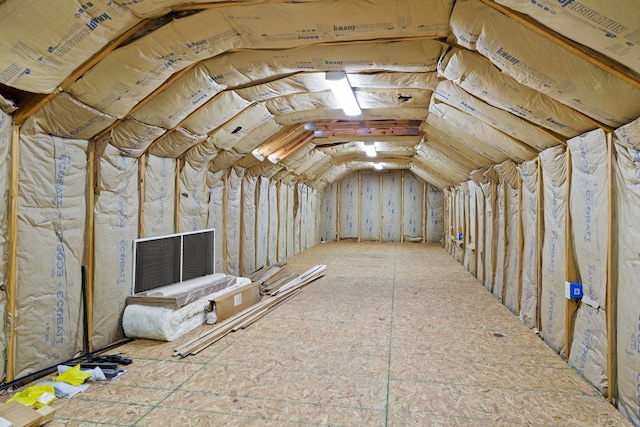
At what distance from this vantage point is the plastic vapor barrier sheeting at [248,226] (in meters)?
6.80

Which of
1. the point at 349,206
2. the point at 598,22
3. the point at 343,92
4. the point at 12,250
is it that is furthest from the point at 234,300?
the point at 349,206

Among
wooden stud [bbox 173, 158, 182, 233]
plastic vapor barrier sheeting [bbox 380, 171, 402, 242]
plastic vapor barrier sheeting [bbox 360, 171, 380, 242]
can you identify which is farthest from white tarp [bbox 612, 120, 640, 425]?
plastic vapor barrier sheeting [bbox 360, 171, 380, 242]

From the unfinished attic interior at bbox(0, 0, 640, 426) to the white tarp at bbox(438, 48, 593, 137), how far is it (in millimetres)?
15

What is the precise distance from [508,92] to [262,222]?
5.66 m

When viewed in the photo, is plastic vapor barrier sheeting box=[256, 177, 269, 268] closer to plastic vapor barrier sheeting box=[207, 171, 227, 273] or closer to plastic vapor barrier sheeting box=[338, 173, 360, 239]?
plastic vapor barrier sheeting box=[207, 171, 227, 273]

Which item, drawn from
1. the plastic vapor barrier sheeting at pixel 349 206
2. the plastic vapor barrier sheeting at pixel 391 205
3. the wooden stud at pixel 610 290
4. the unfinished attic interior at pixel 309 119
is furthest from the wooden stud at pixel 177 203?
the plastic vapor barrier sheeting at pixel 391 205

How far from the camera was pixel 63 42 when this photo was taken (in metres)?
2.22

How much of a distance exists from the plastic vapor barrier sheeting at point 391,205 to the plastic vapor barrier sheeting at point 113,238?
10.9 metres

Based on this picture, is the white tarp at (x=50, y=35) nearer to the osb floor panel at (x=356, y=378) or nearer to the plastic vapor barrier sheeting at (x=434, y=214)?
the osb floor panel at (x=356, y=378)

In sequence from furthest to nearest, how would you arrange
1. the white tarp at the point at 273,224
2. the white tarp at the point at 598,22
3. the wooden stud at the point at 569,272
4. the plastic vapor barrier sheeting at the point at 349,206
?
1. the plastic vapor barrier sheeting at the point at 349,206
2. the white tarp at the point at 273,224
3. the wooden stud at the point at 569,272
4. the white tarp at the point at 598,22

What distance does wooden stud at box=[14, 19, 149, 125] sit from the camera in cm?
254

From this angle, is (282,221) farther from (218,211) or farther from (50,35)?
(50,35)

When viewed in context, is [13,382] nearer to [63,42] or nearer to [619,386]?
[63,42]

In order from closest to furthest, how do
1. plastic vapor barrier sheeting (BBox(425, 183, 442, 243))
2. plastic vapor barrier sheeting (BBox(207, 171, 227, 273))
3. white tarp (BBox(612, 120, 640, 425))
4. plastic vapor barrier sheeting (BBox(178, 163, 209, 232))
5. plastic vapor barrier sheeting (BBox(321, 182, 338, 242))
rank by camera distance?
white tarp (BBox(612, 120, 640, 425)) → plastic vapor barrier sheeting (BBox(178, 163, 209, 232)) → plastic vapor barrier sheeting (BBox(207, 171, 227, 273)) → plastic vapor barrier sheeting (BBox(425, 183, 442, 243)) → plastic vapor barrier sheeting (BBox(321, 182, 338, 242))
